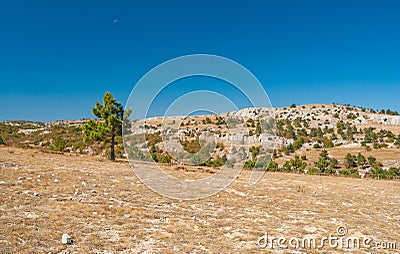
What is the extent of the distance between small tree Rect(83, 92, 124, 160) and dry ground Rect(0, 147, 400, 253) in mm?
19720

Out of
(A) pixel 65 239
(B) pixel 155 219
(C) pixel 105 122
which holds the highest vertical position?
(C) pixel 105 122

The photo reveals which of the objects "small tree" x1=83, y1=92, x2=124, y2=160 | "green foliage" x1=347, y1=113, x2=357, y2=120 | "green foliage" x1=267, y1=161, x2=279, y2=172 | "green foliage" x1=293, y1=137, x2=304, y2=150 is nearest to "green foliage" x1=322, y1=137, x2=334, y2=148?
"green foliage" x1=293, y1=137, x2=304, y2=150

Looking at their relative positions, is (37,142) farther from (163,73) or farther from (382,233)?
(382,233)

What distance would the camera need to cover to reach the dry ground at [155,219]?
8.11 meters

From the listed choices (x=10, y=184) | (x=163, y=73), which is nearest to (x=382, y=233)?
(x=163, y=73)

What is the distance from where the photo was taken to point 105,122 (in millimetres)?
37688

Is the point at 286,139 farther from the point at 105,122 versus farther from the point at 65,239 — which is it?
the point at 65,239

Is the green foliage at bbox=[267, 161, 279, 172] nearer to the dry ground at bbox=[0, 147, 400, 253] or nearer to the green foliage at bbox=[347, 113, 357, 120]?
the dry ground at bbox=[0, 147, 400, 253]

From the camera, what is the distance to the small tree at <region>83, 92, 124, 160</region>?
121ft

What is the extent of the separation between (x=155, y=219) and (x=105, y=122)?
94.8 ft

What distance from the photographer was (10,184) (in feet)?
46.8

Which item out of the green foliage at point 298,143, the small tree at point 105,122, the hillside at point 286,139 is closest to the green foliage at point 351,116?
the hillside at point 286,139

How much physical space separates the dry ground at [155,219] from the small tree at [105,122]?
64.7 ft

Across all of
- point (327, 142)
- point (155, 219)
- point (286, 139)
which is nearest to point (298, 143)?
point (286, 139)
